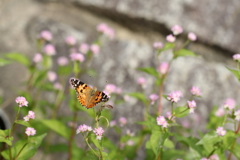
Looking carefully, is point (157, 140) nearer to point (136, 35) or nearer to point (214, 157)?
point (214, 157)

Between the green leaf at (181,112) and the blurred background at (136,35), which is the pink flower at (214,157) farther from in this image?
the blurred background at (136,35)

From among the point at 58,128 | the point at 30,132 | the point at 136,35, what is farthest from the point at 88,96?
the point at 136,35

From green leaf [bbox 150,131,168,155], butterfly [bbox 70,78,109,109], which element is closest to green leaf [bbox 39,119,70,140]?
butterfly [bbox 70,78,109,109]

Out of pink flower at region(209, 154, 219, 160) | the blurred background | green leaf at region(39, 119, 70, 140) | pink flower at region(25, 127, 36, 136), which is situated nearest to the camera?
pink flower at region(25, 127, 36, 136)

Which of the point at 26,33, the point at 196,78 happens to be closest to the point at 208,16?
the point at 196,78

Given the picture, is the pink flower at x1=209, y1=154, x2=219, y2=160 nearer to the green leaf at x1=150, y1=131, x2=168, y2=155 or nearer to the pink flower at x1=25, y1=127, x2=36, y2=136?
the green leaf at x1=150, y1=131, x2=168, y2=155

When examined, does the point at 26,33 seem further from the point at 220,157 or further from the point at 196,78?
the point at 220,157

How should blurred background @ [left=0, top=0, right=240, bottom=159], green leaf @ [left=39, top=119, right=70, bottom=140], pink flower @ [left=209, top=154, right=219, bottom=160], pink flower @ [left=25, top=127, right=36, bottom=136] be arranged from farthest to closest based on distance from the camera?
blurred background @ [left=0, top=0, right=240, bottom=159] → green leaf @ [left=39, top=119, right=70, bottom=140] → pink flower @ [left=209, top=154, right=219, bottom=160] → pink flower @ [left=25, top=127, right=36, bottom=136]
